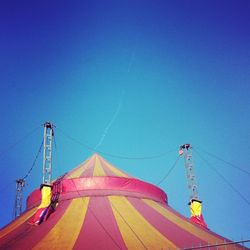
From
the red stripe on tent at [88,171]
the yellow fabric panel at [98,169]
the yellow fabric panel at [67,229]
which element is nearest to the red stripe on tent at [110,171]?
the yellow fabric panel at [98,169]

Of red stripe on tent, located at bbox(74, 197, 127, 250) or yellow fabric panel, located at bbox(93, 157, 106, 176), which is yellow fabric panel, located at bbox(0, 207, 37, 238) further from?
yellow fabric panel, located at bbox(93, 157, 106, 176)

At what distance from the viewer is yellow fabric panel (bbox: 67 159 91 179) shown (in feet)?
29.4

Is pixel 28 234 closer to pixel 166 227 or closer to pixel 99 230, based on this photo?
pixel 99 230

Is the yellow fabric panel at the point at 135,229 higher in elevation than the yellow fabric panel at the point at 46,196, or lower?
lower

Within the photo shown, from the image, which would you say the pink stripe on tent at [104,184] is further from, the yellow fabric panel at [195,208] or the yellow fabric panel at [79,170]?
the yellow fabric panel at [195,208]

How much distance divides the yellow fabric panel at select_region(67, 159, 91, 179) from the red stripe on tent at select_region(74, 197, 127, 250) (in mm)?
1531

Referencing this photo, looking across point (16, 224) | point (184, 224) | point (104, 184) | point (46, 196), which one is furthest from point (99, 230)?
point (16, 224)

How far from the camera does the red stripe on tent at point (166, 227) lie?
20.9 feet

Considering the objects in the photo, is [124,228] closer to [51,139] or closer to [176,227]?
[176,227]

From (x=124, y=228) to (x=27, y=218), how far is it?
2737 millimetres

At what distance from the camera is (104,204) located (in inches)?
299

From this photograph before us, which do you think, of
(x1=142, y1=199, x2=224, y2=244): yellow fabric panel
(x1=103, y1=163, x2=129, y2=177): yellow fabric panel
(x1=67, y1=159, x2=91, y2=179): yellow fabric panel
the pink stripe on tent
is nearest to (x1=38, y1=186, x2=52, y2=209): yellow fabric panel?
the pink stripe on tent

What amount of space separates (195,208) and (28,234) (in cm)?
519

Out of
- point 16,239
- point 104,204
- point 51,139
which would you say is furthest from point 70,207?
point 51,139
